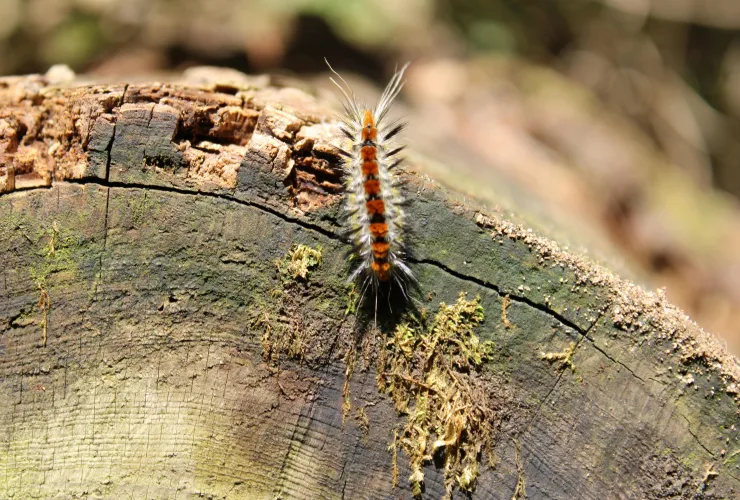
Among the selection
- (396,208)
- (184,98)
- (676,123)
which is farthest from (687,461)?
(676,123)

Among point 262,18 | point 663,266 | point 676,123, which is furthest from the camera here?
point 676,123

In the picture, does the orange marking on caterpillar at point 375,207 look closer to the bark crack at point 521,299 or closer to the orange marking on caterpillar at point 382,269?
the orange marking on caterpillar at point 382,269

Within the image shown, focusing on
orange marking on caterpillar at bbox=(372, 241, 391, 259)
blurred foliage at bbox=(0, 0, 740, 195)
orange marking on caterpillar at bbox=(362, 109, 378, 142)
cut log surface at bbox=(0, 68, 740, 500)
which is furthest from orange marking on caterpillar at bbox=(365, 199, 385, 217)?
blurred foliage at bbox=(0, 0, 740, 195)

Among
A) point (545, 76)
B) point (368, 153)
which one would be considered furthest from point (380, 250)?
point (545, 76)

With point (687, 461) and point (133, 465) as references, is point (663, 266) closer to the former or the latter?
point (687, 461)

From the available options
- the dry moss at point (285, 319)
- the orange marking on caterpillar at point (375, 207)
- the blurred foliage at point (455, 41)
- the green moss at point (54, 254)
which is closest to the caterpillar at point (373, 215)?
the orange marking on caterpillar at point (375, 207)

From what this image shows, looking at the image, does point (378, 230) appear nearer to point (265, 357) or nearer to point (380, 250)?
point (380, 250)
